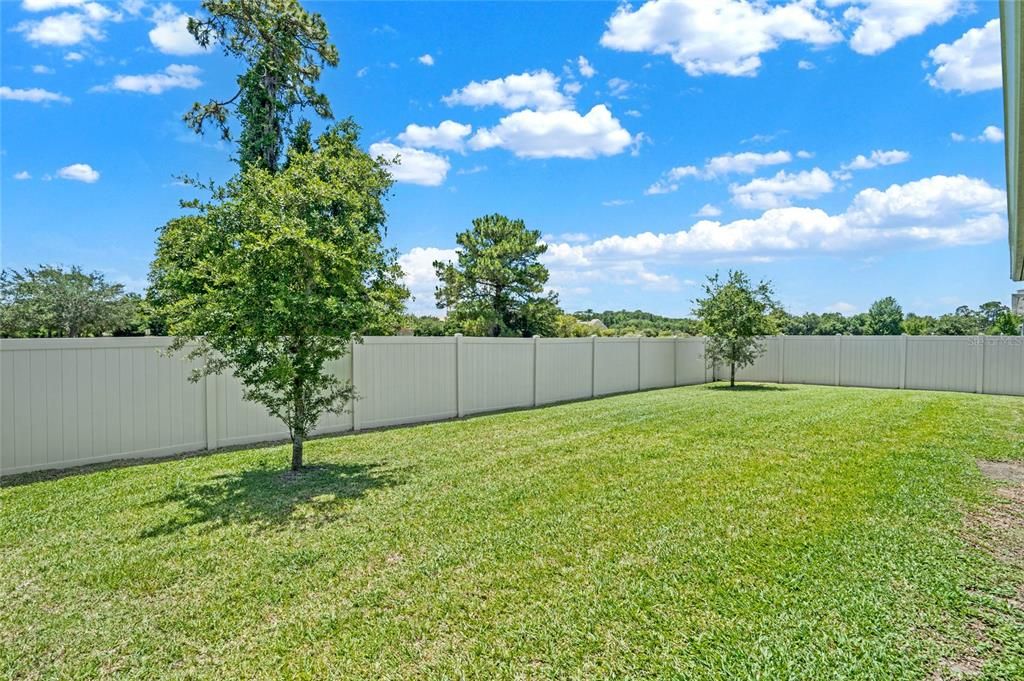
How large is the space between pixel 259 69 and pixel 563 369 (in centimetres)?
1048

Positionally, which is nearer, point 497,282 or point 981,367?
point 981,367

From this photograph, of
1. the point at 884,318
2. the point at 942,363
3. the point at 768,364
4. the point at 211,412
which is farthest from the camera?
the point at 884,318

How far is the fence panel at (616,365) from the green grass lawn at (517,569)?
7.22m

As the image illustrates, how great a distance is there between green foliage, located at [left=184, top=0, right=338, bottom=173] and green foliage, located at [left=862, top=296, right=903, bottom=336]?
64036mm

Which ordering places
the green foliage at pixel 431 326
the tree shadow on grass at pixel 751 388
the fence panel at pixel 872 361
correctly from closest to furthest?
1. the tree shadow on grass at pixel 751 388
2. the fence panel at pixel 872 361
3. the green foliage at pixel 431 326

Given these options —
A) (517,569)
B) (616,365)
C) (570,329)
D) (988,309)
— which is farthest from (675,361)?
(988,309)

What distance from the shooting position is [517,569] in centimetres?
325

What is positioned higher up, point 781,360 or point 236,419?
point 781,360

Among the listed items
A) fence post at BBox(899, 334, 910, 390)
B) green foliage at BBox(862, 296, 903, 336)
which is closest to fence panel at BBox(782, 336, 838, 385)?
fence post at BBox(899, 334, 910, 390)

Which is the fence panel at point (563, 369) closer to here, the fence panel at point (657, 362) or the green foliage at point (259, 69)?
the fence panel at point (657, 362)

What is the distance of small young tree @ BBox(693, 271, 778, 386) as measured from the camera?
15008 millimetres

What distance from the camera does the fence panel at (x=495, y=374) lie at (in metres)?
9.95

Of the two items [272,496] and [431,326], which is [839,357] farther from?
[431,326]

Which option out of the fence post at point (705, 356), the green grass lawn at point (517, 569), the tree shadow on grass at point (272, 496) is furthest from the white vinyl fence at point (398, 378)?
the tree shadow on grass at point (272, 496)
